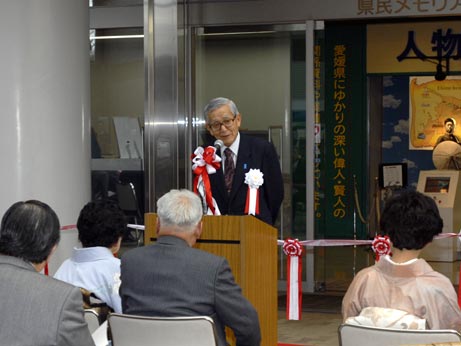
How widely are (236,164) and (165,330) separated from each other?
187 centimetres

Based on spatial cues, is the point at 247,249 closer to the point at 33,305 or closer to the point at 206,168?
the point at 206,168

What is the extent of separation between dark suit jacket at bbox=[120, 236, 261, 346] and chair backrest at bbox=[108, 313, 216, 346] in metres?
0.21

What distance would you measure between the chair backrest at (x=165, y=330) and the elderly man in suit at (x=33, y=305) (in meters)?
0.68

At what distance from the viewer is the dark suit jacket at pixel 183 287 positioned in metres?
3.28

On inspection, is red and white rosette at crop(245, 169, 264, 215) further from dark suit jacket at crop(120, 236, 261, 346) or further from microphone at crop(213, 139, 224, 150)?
dark suit jacket at crop(120, 236, 261, 346)

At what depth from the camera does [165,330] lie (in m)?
3.04

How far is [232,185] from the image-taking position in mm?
4797

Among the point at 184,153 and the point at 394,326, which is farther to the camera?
the point at 184,153

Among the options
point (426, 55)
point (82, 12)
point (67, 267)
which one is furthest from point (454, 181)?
point (67, 267)

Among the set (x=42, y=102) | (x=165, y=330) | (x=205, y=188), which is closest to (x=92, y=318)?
(x=165, y=330)

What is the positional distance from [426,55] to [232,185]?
26.9 ft

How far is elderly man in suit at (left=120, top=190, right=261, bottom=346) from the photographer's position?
3.28 meters

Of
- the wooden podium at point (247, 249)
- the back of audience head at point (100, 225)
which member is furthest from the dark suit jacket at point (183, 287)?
the wooden podium at point (247, 249)

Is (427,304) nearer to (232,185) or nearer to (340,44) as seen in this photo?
(232,185)
